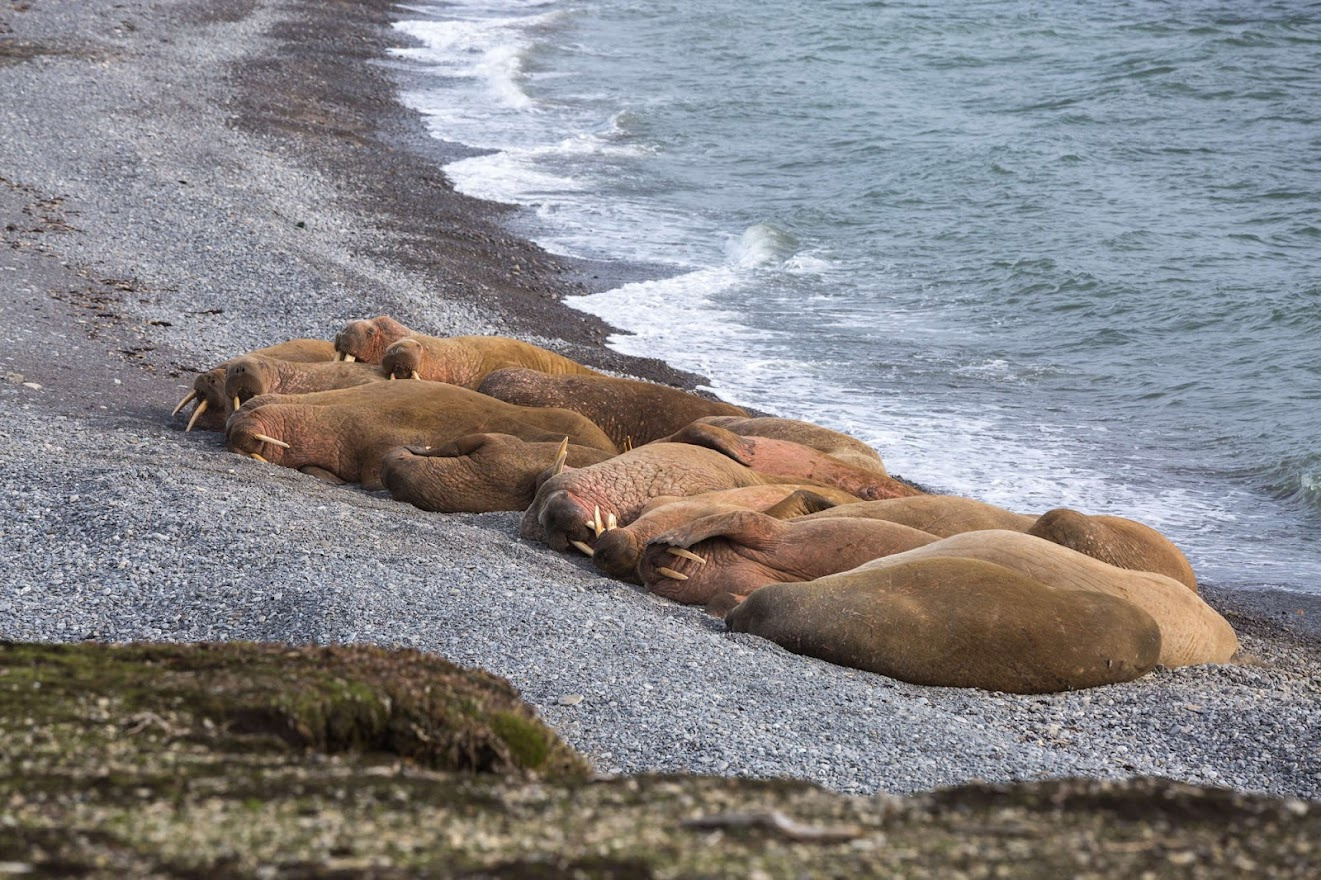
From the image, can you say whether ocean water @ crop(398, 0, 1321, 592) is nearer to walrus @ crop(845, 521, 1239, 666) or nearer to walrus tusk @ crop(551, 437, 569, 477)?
walrus @ crop(845, 521, 1239, 666)

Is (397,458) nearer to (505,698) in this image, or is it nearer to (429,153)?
(505,698)

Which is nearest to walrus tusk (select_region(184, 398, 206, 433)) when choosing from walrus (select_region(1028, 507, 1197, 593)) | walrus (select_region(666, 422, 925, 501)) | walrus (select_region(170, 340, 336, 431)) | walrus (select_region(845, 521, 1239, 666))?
walrus (select_region(170, 340, 336, 431))

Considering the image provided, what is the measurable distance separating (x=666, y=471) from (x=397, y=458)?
194 centimetres

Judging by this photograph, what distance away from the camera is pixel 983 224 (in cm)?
2322

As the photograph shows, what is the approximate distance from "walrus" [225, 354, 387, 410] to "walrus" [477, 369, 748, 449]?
40.8 inches

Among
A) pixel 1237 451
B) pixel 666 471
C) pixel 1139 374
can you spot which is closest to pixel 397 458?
pixel 666 471

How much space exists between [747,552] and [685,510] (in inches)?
25.1

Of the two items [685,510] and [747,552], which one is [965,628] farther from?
[685,510]

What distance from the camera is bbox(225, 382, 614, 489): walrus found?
993 cm

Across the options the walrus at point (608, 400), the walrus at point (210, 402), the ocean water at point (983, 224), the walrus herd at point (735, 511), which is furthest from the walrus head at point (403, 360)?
the ocean water at point (983, 224)

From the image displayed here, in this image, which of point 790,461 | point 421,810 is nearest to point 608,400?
point 790,461

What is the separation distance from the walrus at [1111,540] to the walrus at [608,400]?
3.33m

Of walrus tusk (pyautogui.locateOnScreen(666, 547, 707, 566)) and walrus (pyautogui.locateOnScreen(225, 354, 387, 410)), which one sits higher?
walrus (pyautogui.locateOnScreen(225, 354, 387, 410))

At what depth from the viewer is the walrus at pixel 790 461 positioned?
10.2 metres
